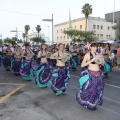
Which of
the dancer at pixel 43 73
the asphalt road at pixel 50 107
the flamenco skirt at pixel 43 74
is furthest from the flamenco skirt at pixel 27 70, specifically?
the asphalt road at pixel 50 107

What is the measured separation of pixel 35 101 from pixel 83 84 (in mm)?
1764

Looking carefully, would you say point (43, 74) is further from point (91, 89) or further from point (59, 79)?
point (91, 89)

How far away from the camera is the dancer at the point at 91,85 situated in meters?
5.95

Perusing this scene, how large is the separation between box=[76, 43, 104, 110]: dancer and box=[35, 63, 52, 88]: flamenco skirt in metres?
3.09

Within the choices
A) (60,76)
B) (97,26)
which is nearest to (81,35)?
(97,26)

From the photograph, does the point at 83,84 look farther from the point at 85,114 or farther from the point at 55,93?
the point at 55,93

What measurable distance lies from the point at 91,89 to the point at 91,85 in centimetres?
9

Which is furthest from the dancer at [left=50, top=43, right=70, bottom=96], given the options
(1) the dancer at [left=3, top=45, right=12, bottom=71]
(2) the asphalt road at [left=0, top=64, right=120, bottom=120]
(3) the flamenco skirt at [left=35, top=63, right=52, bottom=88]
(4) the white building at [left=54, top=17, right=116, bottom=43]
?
(4) the white building at [left=54, top=17, right=116, bottom=43]

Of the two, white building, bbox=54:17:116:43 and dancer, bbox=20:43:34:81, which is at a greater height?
white building, bbox=54:17:116:43

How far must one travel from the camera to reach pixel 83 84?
6062mm

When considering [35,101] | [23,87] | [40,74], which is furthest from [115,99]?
[23,87]

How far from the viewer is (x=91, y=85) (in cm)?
595

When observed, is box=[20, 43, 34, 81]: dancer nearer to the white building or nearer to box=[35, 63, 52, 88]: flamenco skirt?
box=[35, 63, 52, 88]: flamenco skirt

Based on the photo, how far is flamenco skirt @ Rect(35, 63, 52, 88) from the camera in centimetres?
905
